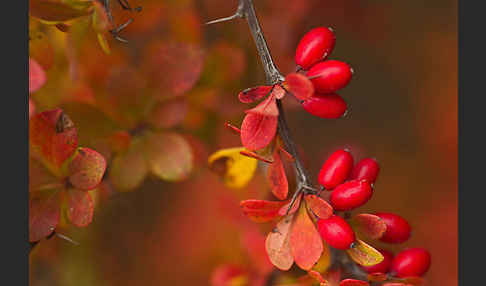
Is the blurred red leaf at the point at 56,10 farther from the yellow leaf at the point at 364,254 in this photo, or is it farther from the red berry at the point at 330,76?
the yellow leaf at the point at 364,254

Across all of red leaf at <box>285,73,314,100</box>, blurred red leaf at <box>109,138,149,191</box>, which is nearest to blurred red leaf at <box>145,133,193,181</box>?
blurred red leaf at <box>109,138,149,191</box>

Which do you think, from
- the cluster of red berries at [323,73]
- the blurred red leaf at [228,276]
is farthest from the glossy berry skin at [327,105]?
the blurred red leaf at [228,276]

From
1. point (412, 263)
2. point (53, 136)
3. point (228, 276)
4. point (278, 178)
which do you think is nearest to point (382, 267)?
point (412, 263)

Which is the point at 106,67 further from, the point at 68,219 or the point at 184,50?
the point at 68,219

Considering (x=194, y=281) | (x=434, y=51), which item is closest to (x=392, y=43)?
(x=434, y=51)

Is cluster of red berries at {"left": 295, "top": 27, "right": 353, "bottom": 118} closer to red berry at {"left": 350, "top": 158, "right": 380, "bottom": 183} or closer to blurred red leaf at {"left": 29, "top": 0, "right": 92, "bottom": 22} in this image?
red berry at {"left": 350, "top": 158, "right": 380, "bottom": 183}

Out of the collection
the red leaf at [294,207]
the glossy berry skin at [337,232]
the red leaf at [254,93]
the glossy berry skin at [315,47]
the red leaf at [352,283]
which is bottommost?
the red leaf at [352,283]
